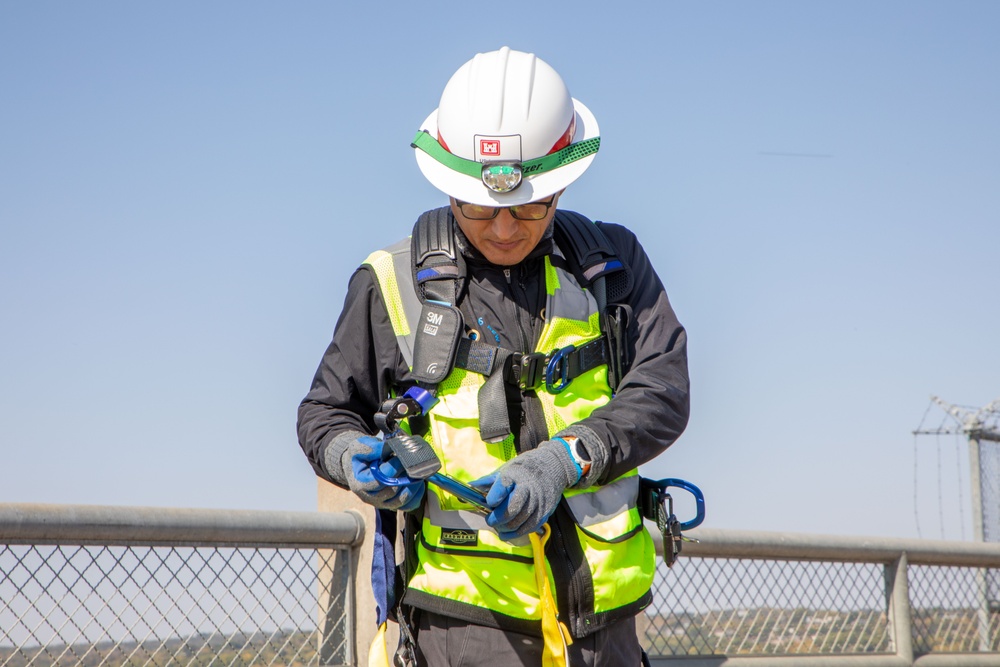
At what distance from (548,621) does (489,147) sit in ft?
4.02

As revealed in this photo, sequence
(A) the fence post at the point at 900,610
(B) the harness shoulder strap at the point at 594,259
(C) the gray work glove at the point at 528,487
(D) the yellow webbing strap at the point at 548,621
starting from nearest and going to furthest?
(C) the gray work glove at the point at 528,487
(D) the yellow webbing strap at the point at 548,621
(B) the harness shoulder strap at the point at 594,259
(A) the fence post at the point at 900,610

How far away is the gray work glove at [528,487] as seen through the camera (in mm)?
2832

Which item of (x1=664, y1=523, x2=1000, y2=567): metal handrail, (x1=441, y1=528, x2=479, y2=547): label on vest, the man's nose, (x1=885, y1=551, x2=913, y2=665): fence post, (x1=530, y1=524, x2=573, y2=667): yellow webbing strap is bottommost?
(x1=885, y1=551, x2=913, y2=665): fence post

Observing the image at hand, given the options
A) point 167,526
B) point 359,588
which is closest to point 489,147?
point 167,526

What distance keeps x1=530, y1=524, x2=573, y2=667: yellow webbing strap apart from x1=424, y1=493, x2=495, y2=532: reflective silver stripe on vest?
0.13 metres

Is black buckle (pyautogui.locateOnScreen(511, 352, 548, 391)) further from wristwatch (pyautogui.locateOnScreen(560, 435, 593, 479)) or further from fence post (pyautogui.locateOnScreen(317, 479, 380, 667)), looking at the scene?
fence post (pyautogui.locateOnScreen(317, 479, 380, 667))

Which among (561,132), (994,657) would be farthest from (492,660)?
(994,657)

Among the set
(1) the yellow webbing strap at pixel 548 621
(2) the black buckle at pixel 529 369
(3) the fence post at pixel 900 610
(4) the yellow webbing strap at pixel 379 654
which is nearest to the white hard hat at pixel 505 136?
(2) the black buckle at pixel 529 369

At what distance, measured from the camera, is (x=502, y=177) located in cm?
315

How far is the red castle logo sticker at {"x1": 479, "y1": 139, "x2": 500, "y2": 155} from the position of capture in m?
3.20

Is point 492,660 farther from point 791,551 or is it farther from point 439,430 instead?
point 791,551

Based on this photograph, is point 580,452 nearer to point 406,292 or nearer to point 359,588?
point 406,292

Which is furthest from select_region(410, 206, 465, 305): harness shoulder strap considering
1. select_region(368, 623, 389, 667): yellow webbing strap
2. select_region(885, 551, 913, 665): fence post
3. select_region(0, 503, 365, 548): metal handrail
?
select_region(885, 551, 913, 665): fence post

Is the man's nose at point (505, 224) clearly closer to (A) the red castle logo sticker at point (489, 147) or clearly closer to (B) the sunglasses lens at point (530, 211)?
(B) the sunglasses lens at point (530, 211)
